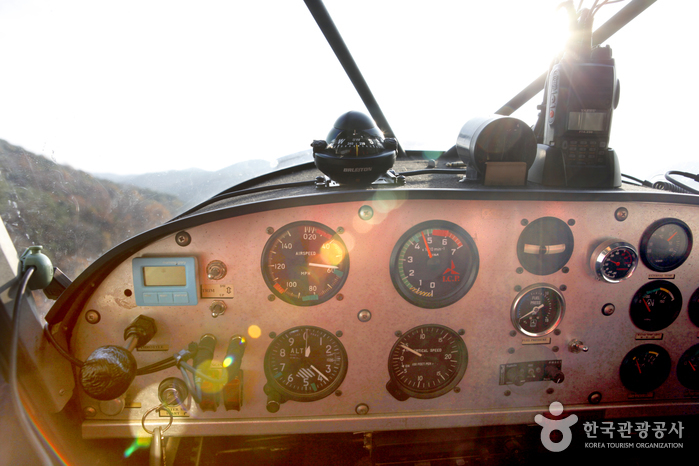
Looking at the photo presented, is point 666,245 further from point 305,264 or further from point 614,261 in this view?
point 305,264

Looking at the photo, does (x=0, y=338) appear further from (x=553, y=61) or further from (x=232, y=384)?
(x=553, y=61)

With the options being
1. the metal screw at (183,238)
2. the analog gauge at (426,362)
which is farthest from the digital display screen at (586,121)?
the metal screw at (183,238)

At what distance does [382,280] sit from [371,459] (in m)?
0.88

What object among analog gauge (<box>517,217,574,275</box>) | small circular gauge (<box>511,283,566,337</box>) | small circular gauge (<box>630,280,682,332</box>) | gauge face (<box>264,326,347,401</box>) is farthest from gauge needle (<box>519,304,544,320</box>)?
gauge face (<box>264,326,347,401</box>)

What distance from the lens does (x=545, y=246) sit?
5.44 ft

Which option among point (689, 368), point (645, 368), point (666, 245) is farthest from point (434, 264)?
point (689, 368)

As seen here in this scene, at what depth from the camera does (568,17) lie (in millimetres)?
1743

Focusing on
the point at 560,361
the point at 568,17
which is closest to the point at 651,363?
the point at 560,361

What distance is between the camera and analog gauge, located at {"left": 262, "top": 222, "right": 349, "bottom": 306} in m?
1.64

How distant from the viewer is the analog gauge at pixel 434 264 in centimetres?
167

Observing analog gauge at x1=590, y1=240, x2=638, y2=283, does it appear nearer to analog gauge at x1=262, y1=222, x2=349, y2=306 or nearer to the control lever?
analog gauge at x1=262, y1=222, x2=349, y2=306

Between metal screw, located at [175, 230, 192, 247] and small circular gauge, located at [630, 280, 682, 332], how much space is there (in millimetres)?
1965

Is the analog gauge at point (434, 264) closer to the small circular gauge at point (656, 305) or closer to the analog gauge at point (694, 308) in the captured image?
the small circular gauge at point (656, 305)

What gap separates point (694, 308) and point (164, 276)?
2376 mm
